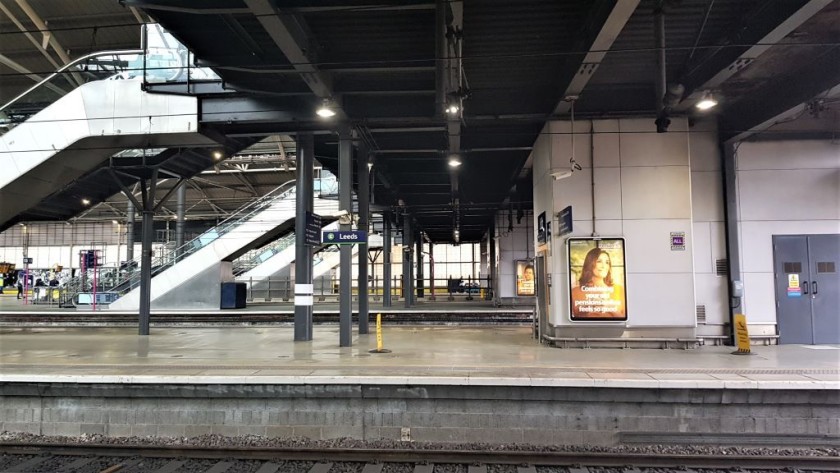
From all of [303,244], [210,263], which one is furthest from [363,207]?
[210,263]

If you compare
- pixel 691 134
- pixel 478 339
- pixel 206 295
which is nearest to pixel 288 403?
pixel 478 339

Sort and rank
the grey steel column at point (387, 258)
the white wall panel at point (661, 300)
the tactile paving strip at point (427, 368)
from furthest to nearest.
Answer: the grey steel column at point (387, 258) → the white wall panel at point (661, 300) → the tactile paving strip at point (427, 368)

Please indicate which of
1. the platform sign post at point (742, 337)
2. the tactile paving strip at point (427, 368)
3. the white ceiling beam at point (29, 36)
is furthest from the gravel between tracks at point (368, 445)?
the white ceiling beam at point (29, 36)

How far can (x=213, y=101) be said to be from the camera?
37.2 ft

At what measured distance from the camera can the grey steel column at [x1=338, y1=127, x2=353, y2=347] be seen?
1137cm

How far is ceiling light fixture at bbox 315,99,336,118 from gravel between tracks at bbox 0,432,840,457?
20.3ft

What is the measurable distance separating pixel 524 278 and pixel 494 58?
71.7 ft

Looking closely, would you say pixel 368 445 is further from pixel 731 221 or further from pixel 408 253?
pixel 408 253

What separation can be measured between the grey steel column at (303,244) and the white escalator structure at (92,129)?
2263 mm

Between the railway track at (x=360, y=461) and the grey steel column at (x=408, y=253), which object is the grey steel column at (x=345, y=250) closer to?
the railway track at (x=360, y=461)

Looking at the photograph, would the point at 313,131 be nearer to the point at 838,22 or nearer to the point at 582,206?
the point at 582,206

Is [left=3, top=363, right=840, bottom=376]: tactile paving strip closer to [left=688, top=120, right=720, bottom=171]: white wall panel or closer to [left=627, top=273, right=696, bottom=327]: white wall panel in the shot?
[left=627, top=273, right=696, bottom=327]: white wall panel

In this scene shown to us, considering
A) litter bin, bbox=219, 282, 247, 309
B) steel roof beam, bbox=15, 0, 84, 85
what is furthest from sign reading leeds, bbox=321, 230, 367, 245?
steel roof beam, bbox=15, 0, 84, 85

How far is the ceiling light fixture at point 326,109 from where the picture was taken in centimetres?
1002
